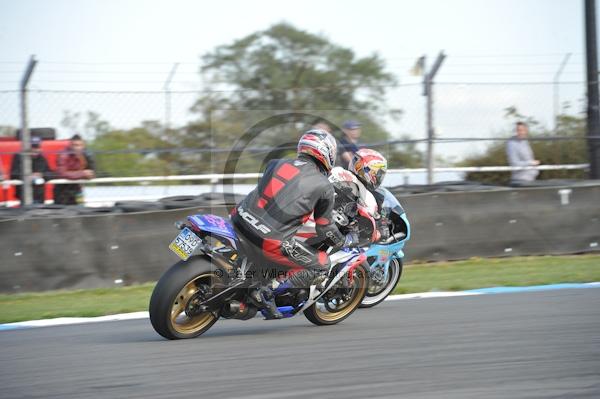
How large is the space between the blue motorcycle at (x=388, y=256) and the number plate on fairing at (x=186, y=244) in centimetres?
204

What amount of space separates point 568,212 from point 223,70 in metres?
13.3

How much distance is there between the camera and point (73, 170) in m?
11.7

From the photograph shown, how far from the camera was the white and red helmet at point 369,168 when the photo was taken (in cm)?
764

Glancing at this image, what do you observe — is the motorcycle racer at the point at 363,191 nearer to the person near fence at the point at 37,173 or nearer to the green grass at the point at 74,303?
the green grass at the point at 74,303

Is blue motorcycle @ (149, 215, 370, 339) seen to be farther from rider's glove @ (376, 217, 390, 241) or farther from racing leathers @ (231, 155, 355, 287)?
rider's glove @ (376, 217, 390, 241)

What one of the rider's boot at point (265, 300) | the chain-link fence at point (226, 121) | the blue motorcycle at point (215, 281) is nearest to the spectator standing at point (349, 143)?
the chain-link fence at point (226, 121)

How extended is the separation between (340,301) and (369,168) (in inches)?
54.1

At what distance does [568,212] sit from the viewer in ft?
36.5

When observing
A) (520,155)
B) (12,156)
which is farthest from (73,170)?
(520,155)

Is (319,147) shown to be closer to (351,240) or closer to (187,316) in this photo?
(351,240)

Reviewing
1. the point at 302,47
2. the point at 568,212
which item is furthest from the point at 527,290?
the point at 302,47

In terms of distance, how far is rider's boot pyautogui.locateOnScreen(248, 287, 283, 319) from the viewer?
6340mm

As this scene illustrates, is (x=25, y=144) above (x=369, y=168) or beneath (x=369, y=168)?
above

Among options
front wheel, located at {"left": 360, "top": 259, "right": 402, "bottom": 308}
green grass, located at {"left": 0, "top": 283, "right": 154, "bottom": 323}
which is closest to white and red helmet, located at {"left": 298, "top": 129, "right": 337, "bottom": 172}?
front wheel, located at {"left": 360, "top": 259, "right": 402, "bottom": 308}
